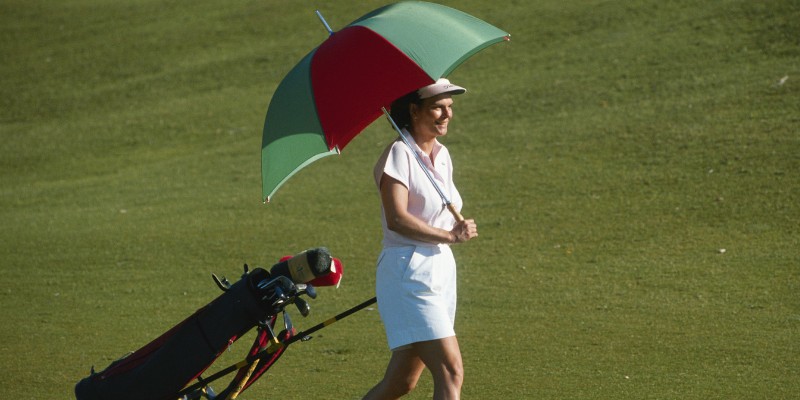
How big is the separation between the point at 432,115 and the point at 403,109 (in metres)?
0.15

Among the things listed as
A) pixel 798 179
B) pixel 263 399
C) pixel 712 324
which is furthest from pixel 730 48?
pixel 263 399

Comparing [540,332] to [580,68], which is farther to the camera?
[580,68]

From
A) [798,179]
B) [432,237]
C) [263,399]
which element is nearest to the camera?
[432,237]

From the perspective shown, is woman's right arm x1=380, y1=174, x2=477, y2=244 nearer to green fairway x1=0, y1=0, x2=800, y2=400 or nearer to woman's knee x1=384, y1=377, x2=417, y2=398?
woman's knee x1=384, y1=377, x2=417, y2=398

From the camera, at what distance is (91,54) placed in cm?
1886

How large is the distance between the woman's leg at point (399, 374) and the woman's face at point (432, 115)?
0.95 m

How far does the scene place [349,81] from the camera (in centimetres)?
448

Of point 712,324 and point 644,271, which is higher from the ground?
point 712,324

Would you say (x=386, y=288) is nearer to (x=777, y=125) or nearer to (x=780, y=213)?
(x=780, y=213)

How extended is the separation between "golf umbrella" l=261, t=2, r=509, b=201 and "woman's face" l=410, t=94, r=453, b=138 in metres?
0.13

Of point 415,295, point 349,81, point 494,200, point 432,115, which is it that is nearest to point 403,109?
point 432,115

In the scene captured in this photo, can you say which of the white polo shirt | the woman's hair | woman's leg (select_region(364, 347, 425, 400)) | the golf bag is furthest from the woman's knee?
the woman's hair

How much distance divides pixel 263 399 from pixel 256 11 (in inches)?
568

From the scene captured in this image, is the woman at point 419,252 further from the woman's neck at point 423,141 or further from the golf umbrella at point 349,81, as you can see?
the golf umbrella at point 349,81
